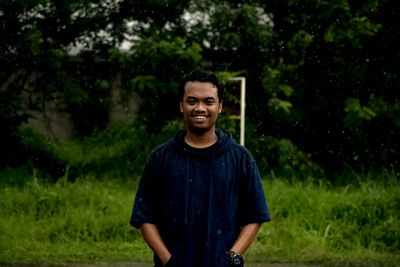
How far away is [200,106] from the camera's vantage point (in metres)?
1.92

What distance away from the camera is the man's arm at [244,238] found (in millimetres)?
1901

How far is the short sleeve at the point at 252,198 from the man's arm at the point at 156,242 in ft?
1.18

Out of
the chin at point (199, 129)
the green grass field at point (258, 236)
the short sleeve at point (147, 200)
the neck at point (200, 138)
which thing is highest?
the chin at point (199, 129)

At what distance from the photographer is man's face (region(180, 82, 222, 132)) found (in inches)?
75.7

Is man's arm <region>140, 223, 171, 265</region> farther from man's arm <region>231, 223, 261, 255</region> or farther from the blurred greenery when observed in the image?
the blurred greenery

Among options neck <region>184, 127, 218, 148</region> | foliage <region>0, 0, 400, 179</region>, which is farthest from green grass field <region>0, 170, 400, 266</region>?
neck <region>184, 127, 218, 148</region>

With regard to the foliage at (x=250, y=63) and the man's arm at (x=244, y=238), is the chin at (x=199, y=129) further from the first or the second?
the foliage at (x=250, y=63)

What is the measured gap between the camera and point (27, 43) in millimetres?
6984

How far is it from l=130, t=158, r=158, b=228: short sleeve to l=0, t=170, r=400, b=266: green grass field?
2.62 meters

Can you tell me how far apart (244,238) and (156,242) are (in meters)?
0.37

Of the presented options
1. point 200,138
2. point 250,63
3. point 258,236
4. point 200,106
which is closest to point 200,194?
point 200,138

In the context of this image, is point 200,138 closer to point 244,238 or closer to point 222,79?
point 244,238

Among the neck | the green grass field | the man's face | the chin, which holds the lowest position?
the green grass field

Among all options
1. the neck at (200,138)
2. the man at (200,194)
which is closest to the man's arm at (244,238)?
the man at (200,194)
